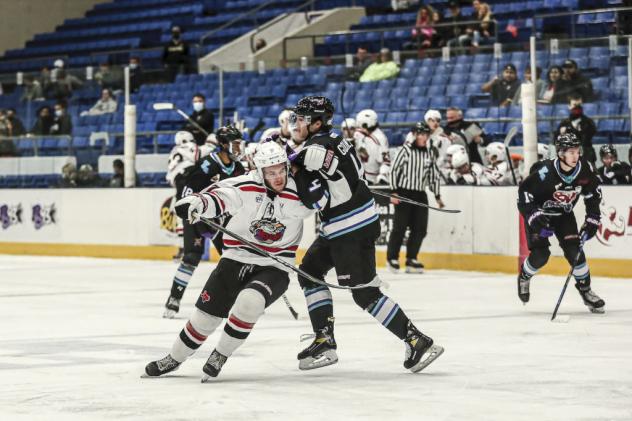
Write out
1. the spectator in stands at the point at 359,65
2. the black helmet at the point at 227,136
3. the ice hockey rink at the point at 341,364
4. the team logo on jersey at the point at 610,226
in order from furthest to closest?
the spectator in stands at the point at 359,65 < the team logo on jersey at the point at 610,226 < the black helmet at the point at 227,136 < the ice hockey rink at the point at 341,364

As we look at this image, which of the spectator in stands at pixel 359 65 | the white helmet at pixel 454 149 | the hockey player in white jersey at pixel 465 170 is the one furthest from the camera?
the spectator in stands at pixel 359 65

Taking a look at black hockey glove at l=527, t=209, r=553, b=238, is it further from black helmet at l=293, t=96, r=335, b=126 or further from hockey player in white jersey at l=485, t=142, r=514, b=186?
hockey player in white jersey at l=485, t=142, r=514, b=186

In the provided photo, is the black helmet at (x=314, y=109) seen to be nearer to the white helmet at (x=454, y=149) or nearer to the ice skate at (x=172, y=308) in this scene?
the ice skate at (x=172, y=308)

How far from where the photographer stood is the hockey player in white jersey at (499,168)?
48.9ft

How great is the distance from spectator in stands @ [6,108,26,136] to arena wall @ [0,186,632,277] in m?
0.88

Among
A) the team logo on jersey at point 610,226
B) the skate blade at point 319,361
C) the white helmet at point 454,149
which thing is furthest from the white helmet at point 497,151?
the skate blade at point 319,361

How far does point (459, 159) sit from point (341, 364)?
8.09m

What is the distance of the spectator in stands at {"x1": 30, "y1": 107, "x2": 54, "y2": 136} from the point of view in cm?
1908

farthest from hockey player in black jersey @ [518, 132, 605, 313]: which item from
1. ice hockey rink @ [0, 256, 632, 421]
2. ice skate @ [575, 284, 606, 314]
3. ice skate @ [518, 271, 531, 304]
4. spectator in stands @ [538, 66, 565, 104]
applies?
spectator in stands @ [538, 66, 565, 104]

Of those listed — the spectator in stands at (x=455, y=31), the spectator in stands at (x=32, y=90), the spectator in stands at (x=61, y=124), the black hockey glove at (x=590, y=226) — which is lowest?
the black hockey glove at (x=590, y=226)

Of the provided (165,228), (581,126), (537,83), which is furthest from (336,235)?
(165,228)

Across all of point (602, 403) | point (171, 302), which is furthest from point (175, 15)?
point (602, 403)

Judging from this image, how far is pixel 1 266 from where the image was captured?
678 inches

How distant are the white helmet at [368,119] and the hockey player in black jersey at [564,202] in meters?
5.26
